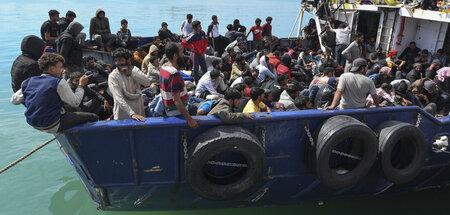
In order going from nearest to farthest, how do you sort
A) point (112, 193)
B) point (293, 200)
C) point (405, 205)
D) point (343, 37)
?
point (112, 193)
point (293, 200)
point (405, 205)
point (343, 37)

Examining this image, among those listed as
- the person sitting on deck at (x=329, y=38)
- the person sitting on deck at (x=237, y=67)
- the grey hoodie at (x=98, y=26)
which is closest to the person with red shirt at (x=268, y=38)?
the person sitting on deck at (x=329, y=38)

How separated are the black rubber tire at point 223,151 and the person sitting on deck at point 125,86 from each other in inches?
28.1

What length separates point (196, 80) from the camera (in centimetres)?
673

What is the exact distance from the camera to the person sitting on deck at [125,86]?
3377 millimetres

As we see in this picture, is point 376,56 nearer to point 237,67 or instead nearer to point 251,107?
point 237,67

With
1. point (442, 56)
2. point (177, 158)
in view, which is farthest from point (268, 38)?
point (177, 158)

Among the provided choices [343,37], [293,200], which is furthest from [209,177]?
[343,37]

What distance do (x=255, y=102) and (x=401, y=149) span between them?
1975 millimetres

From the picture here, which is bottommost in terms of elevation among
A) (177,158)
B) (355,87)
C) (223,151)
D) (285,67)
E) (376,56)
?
(177,158)

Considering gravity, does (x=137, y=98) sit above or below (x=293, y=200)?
above

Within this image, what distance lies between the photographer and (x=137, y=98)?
3.62 meters

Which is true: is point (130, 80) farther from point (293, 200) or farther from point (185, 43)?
point (185, 43)

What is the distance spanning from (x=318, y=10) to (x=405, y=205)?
7.02 meters

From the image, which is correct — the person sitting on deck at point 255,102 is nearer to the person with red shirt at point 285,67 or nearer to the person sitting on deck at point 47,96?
the person sitting on deck at point 47,96
